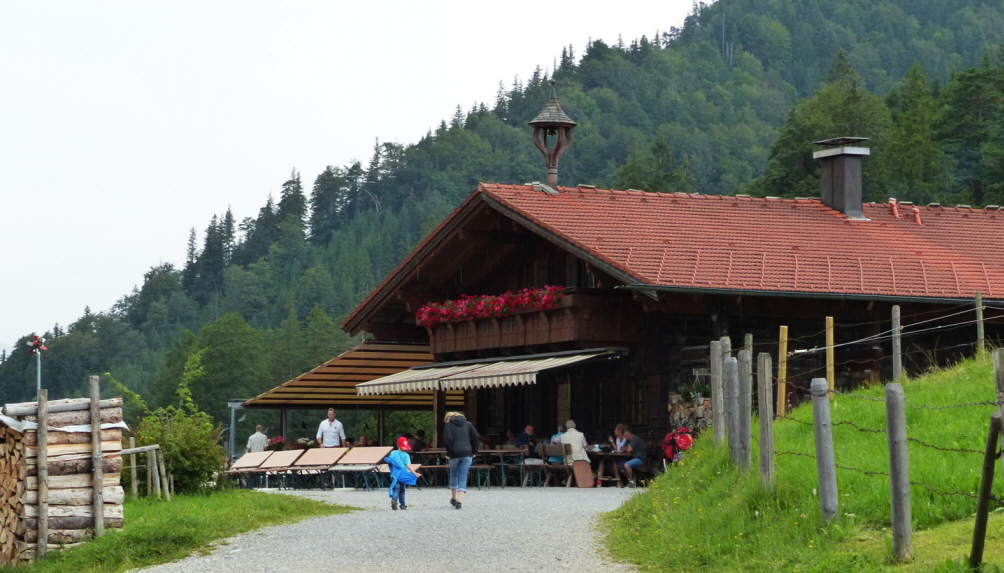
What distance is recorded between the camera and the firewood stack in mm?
13977

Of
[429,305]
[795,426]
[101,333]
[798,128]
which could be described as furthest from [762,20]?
[795,426]

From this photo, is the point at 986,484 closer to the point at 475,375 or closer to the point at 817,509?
the point at 817,509

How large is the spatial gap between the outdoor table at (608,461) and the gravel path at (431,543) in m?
4.30

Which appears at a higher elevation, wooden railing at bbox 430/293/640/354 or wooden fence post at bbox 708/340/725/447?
wooden railing at bbox 430/293/640/354

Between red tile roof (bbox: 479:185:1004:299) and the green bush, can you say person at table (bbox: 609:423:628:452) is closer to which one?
red tile roof (bbox: 479:185:1004:299)

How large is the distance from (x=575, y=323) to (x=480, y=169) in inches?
4385

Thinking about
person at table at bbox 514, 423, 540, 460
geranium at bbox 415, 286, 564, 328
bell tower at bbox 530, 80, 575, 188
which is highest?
bell tower at bbox 530, 80, 575, 188

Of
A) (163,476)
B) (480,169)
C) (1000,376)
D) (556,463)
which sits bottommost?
(556,463)

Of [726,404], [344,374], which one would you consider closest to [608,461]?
[344,374]

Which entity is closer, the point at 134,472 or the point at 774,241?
the point at 134,472

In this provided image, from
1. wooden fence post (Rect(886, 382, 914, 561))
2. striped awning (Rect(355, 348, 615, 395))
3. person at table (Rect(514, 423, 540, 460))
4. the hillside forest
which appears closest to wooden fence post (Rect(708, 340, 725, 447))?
wooden fence post (Rect(886, 382, 914, 561))

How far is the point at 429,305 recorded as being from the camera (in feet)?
89.2

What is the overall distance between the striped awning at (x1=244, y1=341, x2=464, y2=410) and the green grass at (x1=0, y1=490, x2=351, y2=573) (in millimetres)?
12800

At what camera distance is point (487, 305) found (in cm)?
2539
